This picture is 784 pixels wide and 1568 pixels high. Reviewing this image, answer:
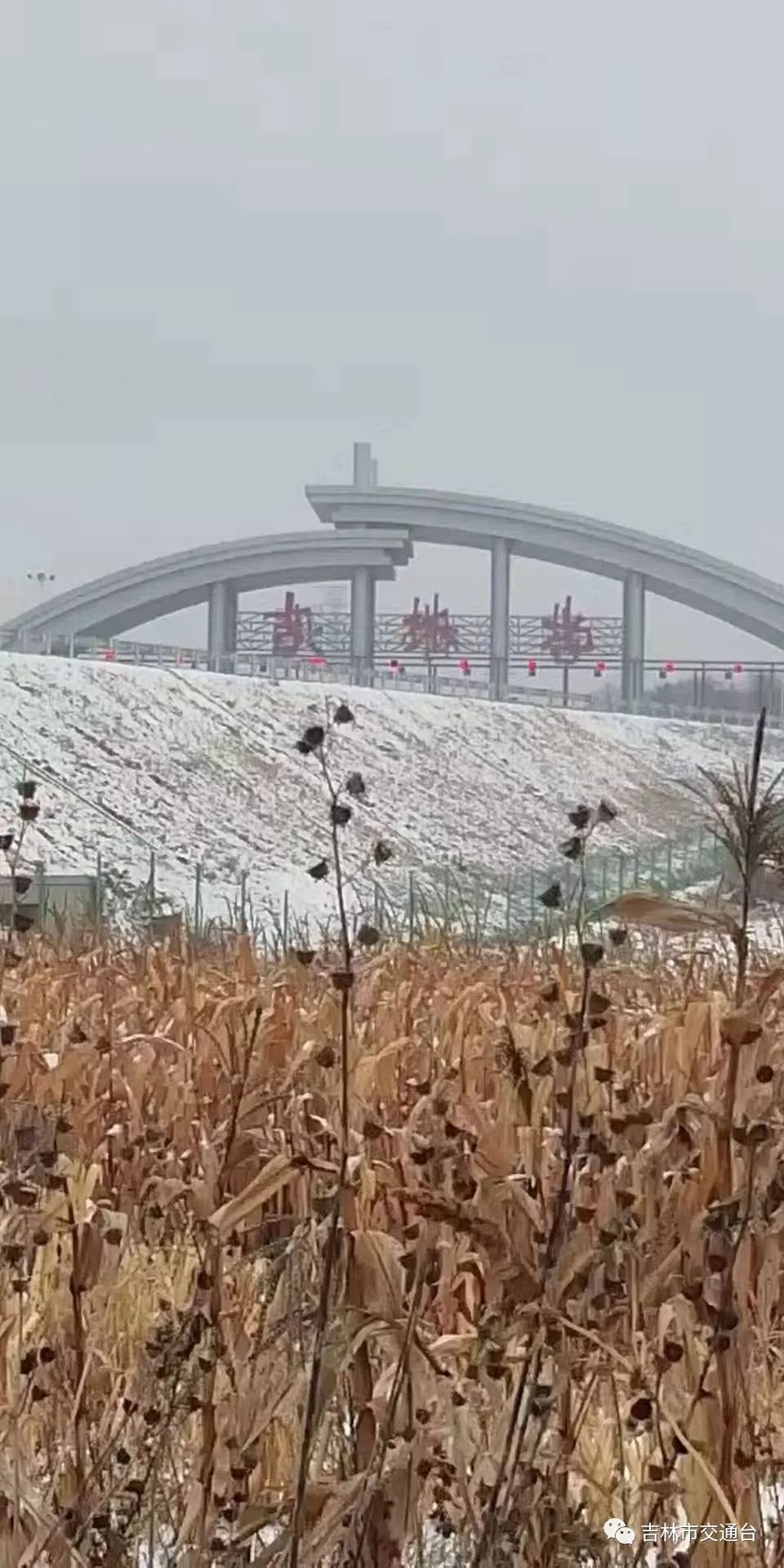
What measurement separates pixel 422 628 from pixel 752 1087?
5.70m

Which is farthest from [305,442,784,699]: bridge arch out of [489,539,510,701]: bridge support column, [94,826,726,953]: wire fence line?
[94,826,726,953]: wire fence line

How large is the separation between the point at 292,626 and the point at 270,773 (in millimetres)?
754

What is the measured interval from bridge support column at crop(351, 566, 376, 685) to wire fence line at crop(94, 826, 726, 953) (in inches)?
151

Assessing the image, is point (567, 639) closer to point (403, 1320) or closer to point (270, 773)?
point (270, 773)

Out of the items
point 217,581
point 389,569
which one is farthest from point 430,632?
point 217,581

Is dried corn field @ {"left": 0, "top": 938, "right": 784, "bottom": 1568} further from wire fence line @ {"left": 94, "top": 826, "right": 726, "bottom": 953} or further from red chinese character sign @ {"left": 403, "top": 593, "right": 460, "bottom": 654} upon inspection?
red chinese character sign @ {"left": 403, "top": 593, "right": 460, "bottom": 654}

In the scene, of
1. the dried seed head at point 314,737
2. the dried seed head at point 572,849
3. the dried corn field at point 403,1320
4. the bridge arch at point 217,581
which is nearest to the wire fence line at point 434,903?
the dried corn field at point 403,1320

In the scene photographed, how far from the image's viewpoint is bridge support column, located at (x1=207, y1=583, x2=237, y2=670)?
Result: 1110 centimetres

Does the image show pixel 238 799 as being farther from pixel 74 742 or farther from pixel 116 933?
pixel 116 933

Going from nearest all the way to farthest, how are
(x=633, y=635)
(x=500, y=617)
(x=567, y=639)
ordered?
(x=567, y=639) < (x=633, y=635) < (x=500, y=617)

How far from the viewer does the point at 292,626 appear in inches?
290

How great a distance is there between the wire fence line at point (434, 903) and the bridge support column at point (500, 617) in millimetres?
3072

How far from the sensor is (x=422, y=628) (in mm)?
6691

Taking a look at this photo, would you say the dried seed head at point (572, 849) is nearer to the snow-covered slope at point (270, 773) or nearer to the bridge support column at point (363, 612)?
the snow-covered slope at point (270, 773)
